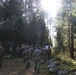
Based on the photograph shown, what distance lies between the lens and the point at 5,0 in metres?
46.4

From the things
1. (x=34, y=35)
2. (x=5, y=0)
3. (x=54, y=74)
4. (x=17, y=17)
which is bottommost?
(x=54, y=74)

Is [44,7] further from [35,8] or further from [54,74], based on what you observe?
[54,74]

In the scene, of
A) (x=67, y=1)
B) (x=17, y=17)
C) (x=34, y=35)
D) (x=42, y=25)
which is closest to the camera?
(x=67, y=1)

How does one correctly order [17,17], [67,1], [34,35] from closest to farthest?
1. [67,1]
2. [17,17]
3. [34,35]

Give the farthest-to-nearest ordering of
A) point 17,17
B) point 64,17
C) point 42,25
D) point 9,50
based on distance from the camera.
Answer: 1. point 42,25
2. point 17,17
3. point 9,50
4. point 64,17

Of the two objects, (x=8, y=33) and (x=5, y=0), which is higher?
(x=5, y=0)

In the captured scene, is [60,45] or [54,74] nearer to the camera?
[54,74]

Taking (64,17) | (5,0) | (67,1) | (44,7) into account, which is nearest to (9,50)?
(5,0)

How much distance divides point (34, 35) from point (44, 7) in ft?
58.3

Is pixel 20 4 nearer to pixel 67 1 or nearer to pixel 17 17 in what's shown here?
pixel 17 17

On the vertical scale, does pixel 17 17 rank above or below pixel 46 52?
above

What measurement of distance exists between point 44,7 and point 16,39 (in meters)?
25.0

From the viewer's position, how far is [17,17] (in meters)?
45.8

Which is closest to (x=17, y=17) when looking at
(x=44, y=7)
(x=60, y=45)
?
(x=60, y=45)
